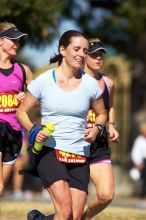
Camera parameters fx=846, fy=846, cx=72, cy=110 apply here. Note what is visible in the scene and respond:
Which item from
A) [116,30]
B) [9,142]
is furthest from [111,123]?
[116,30]

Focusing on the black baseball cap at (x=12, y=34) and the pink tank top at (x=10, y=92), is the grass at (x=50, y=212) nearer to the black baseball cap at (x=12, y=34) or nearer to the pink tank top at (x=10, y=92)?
the pink tank top at (x=10, y=92)

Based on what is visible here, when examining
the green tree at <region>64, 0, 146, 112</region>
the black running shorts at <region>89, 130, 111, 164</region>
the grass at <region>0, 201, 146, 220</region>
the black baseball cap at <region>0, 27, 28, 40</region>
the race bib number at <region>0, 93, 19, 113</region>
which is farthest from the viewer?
the green tree at <region>64, 0, 146, 112</region>

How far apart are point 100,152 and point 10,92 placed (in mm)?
1270

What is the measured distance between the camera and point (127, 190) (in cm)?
2356

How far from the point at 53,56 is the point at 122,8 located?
38.5ft

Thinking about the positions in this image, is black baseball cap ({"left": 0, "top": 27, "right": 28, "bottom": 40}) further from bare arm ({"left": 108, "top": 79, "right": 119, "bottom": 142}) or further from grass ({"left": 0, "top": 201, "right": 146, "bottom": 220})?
grass ({"left": 0, "top": 201, "right": 146, "bottom": 220})

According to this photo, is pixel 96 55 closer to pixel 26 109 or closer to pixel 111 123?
pixel 111 123

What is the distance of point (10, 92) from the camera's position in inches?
357

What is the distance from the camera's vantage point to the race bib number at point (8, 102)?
905 centimetres

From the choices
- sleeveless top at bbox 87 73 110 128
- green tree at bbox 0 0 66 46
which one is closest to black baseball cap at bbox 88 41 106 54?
sleeveless top at bbox 87 73 110 128

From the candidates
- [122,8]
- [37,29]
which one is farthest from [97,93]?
[122,8]

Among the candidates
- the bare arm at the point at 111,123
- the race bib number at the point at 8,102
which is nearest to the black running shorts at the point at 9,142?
the race bib number at the point at 8,102

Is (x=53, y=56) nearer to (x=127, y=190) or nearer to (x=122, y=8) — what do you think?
(x=122, y=8)

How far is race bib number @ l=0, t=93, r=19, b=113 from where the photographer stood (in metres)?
9.05
